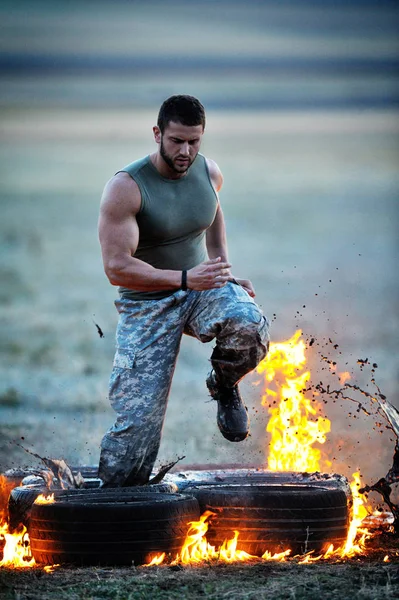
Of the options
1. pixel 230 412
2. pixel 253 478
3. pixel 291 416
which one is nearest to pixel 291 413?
pixel 291 416

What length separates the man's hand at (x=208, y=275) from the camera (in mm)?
7604

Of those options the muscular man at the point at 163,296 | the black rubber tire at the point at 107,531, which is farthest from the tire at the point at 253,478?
the black rubber tire at the point at 107,531

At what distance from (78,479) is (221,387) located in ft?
3.97

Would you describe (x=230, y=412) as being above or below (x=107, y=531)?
above

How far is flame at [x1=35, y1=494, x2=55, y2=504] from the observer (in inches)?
272

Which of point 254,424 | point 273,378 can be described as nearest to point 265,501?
point 273,378

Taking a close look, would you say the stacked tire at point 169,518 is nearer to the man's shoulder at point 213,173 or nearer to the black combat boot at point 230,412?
the black combat boot at point 230,412

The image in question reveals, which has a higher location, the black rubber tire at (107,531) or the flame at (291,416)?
the flame at (291,416)

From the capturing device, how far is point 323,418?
9273mm

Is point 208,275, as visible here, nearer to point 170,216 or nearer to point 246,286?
point 170,216

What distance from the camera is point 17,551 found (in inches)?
277

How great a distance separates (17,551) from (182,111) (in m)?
3.17

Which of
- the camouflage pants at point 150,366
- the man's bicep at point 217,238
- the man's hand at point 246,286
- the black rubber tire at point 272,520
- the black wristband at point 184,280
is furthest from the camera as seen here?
the man's bicep at point 217,238

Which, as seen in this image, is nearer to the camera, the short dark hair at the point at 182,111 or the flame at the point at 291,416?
the short dark hair at the point at 182,111
